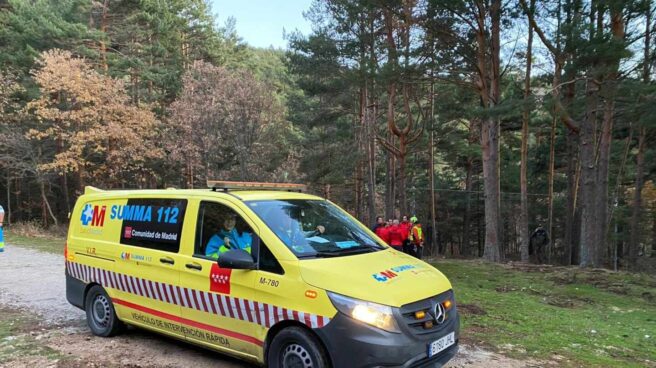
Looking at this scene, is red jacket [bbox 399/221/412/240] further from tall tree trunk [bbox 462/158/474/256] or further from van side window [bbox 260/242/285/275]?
tall tree trunk [bbox 462/158/474/256]

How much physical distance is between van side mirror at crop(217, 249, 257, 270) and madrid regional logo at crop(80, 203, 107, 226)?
2758 millimetres

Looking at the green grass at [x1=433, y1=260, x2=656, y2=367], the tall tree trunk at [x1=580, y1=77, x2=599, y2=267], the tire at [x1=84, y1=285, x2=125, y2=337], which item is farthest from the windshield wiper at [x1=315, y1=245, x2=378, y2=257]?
the tall tree trunk at [x1=580, y1=77, x2=599, y2=267]

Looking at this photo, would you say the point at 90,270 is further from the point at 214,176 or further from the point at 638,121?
the point at 214,176

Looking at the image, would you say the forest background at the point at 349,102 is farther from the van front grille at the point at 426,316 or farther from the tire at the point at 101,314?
the tire at the point at 101,314

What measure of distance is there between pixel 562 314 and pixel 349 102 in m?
22.0

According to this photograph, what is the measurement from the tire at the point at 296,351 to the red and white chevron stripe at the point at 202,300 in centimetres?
12

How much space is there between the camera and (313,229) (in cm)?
486

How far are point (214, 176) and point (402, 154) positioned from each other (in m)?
9.90

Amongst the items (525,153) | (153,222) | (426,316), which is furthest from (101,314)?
(525,153)

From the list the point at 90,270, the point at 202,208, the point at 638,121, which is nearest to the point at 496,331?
the point at 202,208

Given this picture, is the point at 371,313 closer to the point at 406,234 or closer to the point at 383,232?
the point at 383,232

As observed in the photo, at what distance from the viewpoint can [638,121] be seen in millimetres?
12852

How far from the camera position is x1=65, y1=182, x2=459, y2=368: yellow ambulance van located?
3.88 metres

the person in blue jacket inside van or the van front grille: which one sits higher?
the person in blue jacket inside van
